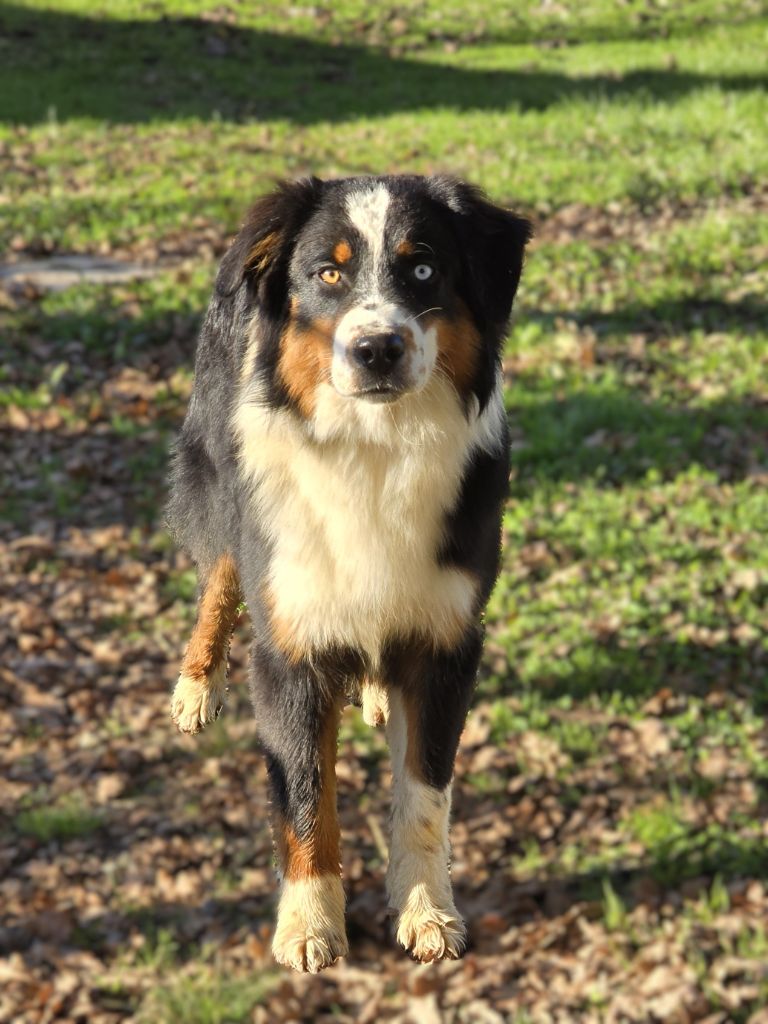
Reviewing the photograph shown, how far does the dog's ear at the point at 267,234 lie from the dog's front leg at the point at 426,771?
2.74ft

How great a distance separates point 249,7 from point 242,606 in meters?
25.1

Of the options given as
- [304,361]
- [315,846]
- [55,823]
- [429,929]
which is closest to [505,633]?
[55,823]

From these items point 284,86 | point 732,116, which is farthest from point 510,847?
point 284,86

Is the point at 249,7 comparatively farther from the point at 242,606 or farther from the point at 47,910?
the point at 242,606

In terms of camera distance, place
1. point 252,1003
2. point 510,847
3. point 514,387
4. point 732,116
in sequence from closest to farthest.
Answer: point 252,1003 < point 510,847 < point 514,387 < point 732,116

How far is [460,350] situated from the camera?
2365 millimetres

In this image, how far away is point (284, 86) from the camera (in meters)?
23.2

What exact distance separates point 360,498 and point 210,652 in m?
0.48

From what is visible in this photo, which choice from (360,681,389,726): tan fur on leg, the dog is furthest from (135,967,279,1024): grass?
the dog

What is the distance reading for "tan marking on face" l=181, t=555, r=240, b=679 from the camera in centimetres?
257

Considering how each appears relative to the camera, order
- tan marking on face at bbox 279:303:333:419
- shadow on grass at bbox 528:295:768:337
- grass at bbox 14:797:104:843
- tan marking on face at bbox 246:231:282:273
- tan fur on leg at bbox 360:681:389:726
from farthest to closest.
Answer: shadow on grass at bbox 528:295:768:337
grass at bbox 14:797:104:843
tan fur on leg at bbox 360:681:389:726
tan marking on face at bbox 279:303:333:419
tan marking on face at bbox 246:231:282:273

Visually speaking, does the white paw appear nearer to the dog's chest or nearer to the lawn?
the dog's chest

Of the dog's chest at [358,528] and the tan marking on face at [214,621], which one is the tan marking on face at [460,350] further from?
the tan marking on face at [214,621]

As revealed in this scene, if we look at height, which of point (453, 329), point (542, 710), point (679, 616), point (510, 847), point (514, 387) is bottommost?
point (510, 847)
